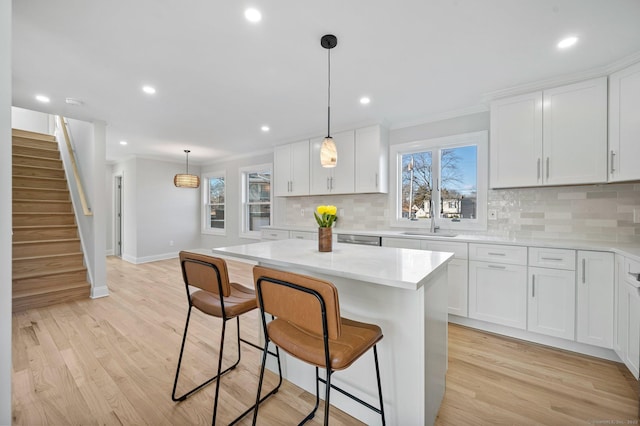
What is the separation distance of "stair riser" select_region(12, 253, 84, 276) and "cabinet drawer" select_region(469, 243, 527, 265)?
5.25m

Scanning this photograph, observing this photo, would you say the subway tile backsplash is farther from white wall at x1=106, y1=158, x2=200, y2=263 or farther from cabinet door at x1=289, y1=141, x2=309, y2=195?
white wall at x1=106, y1=158, x2=200, y2=263

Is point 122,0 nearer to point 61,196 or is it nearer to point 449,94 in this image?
point 449,94

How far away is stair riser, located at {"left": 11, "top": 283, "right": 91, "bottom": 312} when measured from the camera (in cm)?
337

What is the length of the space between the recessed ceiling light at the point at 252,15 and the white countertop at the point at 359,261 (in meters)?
1.57

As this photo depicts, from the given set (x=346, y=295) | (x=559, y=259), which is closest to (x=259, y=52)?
(x=346, y=295)

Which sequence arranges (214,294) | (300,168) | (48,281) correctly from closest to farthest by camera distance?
(214,294)
(48,281)
(300,168)

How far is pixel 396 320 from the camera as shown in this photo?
147 centimetres

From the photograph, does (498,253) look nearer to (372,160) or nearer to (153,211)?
(372,160)

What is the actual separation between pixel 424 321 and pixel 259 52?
226cm

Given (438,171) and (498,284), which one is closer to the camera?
(498,284)

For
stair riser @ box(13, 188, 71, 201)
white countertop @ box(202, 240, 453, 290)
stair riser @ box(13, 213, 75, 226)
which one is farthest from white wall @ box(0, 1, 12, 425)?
stair riser @ box(13, 188, 71, 201)

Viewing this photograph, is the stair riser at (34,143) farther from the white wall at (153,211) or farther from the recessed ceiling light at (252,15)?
the recessed ceiling light at (252,15)

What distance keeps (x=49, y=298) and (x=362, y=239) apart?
4.15 metres

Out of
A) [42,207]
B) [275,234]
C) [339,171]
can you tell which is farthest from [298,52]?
[42,207]
